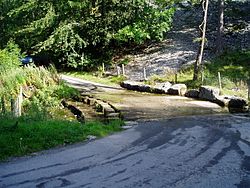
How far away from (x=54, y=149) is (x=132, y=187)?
3806 mm

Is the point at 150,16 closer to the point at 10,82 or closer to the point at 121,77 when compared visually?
the point at 121,77

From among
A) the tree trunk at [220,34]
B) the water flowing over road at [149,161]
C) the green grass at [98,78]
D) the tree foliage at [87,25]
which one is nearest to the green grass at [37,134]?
the water flowing over road at [149,161]

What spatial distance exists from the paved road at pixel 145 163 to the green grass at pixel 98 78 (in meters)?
A: 16.8

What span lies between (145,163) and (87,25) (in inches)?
1071

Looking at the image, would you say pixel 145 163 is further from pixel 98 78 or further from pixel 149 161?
pixel 98 78

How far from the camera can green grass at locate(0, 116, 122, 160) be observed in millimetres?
10859

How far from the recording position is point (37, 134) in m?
11.8

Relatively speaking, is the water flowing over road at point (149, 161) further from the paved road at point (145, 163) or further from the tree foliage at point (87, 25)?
the tree foliage at point (87, 25)

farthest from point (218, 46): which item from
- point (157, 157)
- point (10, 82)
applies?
point (157, 157)

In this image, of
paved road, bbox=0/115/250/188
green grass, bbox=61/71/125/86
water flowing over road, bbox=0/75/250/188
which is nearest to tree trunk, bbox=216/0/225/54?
green grass, bbox=61/71/125/86

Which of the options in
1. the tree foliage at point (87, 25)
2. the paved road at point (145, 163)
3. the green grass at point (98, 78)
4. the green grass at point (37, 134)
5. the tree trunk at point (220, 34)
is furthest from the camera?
the tree foliage at point (87, 25)

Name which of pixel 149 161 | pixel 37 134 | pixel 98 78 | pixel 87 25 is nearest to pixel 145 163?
pixel 149 161

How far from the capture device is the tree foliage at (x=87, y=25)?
34.7 meters

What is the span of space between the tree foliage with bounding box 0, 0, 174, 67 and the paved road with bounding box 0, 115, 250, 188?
2209 centimetres
